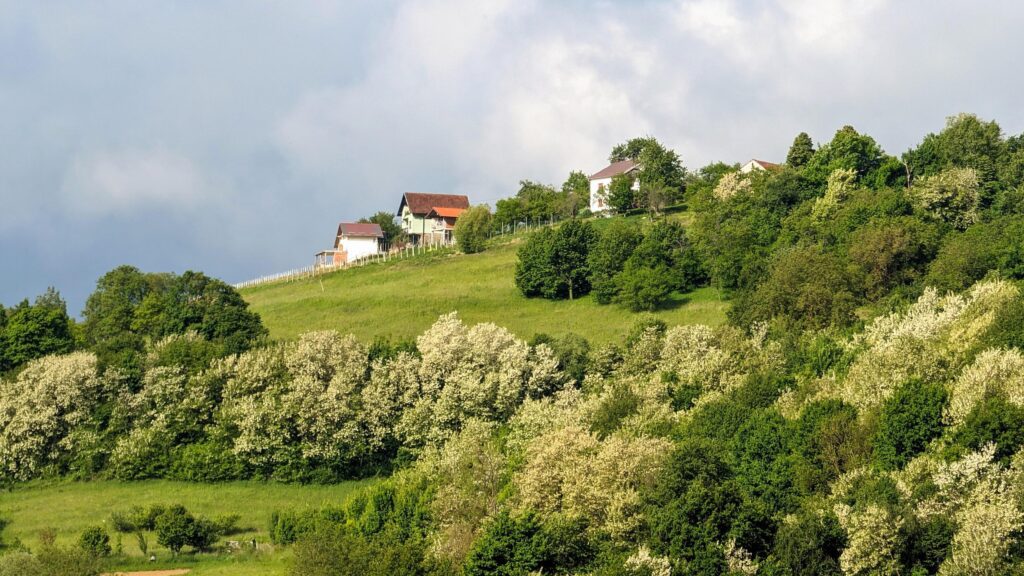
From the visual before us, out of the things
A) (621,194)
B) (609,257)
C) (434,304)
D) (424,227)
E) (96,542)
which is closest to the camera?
(96,542)

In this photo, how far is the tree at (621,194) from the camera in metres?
137

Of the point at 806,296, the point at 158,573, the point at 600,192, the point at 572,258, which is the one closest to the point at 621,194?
the point at 600,192

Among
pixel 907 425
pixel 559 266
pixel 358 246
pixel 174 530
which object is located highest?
pixel 358 246

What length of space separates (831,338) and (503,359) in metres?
22.5

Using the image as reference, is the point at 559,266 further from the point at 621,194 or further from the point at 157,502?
the point at 157,502

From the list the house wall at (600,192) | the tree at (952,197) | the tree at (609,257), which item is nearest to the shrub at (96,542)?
the tree at (609,257)

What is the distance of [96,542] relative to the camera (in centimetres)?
6216

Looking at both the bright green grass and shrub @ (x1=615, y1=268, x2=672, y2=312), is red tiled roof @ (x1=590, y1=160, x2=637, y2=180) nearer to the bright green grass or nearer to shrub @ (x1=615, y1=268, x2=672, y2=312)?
the bright green grass

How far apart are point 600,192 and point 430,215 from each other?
28.0 m

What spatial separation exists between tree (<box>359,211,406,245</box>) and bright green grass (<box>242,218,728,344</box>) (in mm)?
27946

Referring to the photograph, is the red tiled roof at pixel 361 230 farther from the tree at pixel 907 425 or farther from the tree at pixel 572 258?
the tree at pixel 907 425

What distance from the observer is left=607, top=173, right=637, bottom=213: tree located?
13738cm

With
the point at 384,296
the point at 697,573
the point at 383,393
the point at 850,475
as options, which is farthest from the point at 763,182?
the point at 697,573

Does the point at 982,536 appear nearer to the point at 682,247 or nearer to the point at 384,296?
the point at 682,247
